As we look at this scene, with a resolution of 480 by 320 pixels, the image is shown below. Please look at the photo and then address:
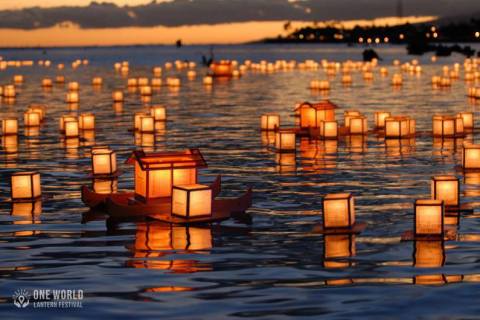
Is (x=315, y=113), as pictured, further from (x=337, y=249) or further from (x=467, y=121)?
(x=337, y=249)

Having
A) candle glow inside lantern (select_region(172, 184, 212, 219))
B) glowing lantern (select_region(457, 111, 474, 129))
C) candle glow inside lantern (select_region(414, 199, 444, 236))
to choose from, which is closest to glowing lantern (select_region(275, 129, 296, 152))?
glowing lantern (select_region(457, 111, 474, 129))

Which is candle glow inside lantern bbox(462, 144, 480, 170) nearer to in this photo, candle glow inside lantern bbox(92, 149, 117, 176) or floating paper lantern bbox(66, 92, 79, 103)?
candle glow inside lantern bbox(92, 149, 117, 176)

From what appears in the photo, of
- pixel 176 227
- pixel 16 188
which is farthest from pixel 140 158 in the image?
pixel 16 188

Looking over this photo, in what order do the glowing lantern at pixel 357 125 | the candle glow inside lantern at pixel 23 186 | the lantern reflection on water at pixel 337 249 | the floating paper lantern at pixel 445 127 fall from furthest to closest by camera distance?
the glowing lantern at pixel 357 125
the floating paper lantern at pixel 445 127
the candle glow inside lantern at pixel 23 186
the lantern reflection on water at pixel 337 249

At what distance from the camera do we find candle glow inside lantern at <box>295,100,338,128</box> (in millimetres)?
34125

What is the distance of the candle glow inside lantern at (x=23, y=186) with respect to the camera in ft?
66.6

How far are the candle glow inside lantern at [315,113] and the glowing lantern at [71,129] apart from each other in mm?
7691

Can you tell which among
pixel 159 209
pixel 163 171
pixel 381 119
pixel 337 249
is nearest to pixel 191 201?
pixel 159 209

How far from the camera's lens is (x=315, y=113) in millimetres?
34469

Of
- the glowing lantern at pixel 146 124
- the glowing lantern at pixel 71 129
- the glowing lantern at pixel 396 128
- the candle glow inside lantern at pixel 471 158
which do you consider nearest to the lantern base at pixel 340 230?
the candle glow inside lantern at pixel 471 158

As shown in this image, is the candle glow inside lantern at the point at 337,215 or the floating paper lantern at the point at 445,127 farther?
the floating paper lantern at the point at 445,127

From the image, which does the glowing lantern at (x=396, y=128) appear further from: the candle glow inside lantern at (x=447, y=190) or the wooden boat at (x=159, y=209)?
the wooden boat at (x=159, y=209)

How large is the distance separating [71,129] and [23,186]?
13.9m

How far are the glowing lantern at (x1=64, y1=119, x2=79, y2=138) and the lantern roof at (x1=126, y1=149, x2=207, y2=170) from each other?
1574cm
